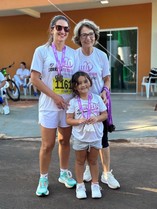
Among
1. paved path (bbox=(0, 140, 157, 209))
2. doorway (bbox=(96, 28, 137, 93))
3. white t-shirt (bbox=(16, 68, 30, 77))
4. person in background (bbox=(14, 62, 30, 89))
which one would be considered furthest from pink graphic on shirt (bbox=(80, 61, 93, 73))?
white t-shirt (bbox=(16, 68, 30, 77))

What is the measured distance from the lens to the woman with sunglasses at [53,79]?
3312mm

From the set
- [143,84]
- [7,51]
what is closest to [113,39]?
[143,84]

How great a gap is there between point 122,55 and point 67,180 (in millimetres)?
9691

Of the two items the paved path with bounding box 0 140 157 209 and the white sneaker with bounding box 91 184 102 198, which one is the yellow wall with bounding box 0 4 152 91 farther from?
the white sneaker with bounding box 91 184 102 198

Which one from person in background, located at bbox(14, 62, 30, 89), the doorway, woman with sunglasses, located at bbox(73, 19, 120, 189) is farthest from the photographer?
person in background, located at bbox(14, 62, 30, 89)

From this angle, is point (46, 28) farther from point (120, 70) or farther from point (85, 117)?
point (85, 117)

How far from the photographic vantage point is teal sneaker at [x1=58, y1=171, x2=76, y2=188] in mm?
3774

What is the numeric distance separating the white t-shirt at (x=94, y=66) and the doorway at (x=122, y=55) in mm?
9312

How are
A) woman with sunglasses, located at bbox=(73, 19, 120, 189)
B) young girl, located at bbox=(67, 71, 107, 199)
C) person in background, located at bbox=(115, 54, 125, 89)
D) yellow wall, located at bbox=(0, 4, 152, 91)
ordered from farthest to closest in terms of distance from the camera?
person in background, located at bbox=(115, 54, 125, 89) → yellow wall, located at bbox=(0, 4, 152, 91) → woman with sunglasses, located at bbox=(73, 19, 120, 189) → young girl, located at bbox=(67, 71, 107, 199)

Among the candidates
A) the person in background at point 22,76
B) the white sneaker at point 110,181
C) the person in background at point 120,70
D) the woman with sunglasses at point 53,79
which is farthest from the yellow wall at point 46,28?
the woman with sunglasses at point 53,79

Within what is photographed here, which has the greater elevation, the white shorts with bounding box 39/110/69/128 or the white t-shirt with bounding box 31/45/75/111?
the white t-shirt with bounding box 31/45/75/111

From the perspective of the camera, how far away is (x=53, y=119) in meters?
3.44

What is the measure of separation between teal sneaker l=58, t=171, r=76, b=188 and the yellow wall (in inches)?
363

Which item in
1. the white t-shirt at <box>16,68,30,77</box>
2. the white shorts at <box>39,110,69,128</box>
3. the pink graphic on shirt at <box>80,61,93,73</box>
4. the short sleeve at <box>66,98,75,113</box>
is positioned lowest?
the white shorts at <box>39,110,69,128</box>
